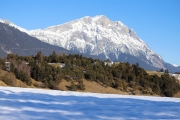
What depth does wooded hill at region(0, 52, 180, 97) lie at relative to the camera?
3212cm

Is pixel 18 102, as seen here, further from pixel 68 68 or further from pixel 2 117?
pixel 68 68

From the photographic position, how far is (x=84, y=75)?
125 ft

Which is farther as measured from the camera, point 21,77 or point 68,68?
point 68,68

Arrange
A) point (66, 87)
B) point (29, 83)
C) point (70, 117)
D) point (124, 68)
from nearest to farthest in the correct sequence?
point (70, 117), point (29, 83), point (66, 87), point (124, 68)

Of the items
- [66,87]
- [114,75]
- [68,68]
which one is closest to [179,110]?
[66,87]

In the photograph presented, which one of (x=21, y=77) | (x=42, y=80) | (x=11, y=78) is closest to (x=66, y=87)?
(x=42, y=80)

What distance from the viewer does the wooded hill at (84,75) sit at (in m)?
32.1

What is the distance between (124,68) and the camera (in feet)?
145

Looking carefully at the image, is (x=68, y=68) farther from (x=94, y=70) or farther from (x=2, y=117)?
(x=2, y=117)

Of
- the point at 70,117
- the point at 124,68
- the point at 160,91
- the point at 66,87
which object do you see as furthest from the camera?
the point at 124,68

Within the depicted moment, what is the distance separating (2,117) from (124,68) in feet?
127

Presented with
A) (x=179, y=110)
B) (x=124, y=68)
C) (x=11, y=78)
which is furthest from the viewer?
(x=124, y=68)

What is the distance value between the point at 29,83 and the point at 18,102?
21.5 meters

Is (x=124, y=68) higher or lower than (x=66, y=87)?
higher
